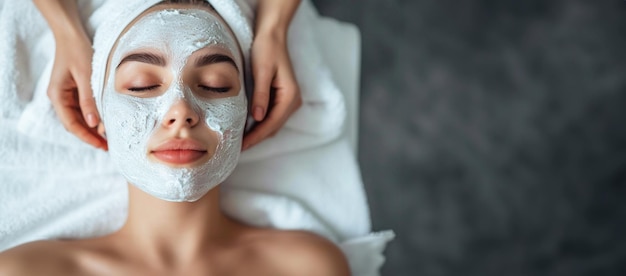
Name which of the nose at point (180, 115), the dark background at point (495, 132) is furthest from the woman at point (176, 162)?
the dark background at point (495, 132)

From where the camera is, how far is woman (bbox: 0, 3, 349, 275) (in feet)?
3.22

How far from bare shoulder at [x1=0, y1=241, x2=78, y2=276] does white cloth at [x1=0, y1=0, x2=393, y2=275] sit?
2.8 inches

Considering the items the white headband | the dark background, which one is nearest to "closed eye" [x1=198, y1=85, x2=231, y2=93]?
the white headband

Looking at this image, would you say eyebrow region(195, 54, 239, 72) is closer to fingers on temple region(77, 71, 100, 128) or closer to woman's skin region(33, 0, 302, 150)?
woman's skin region(33, 0, 302, 150)

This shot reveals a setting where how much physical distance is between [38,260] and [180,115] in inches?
12.8

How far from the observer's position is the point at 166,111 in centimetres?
98

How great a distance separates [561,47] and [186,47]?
99cm

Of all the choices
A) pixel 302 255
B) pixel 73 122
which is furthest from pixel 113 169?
pixel 302 255

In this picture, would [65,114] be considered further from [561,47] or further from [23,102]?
[561,47]

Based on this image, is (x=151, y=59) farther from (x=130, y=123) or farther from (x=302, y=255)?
(x=302, y=255)

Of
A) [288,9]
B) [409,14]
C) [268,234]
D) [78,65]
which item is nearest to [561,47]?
[409,14]

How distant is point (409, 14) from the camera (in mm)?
1628

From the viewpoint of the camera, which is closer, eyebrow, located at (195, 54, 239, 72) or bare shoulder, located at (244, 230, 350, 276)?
eyebrow, located at (195, 54, 239, 72)

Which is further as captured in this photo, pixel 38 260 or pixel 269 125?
pixel 269 125
